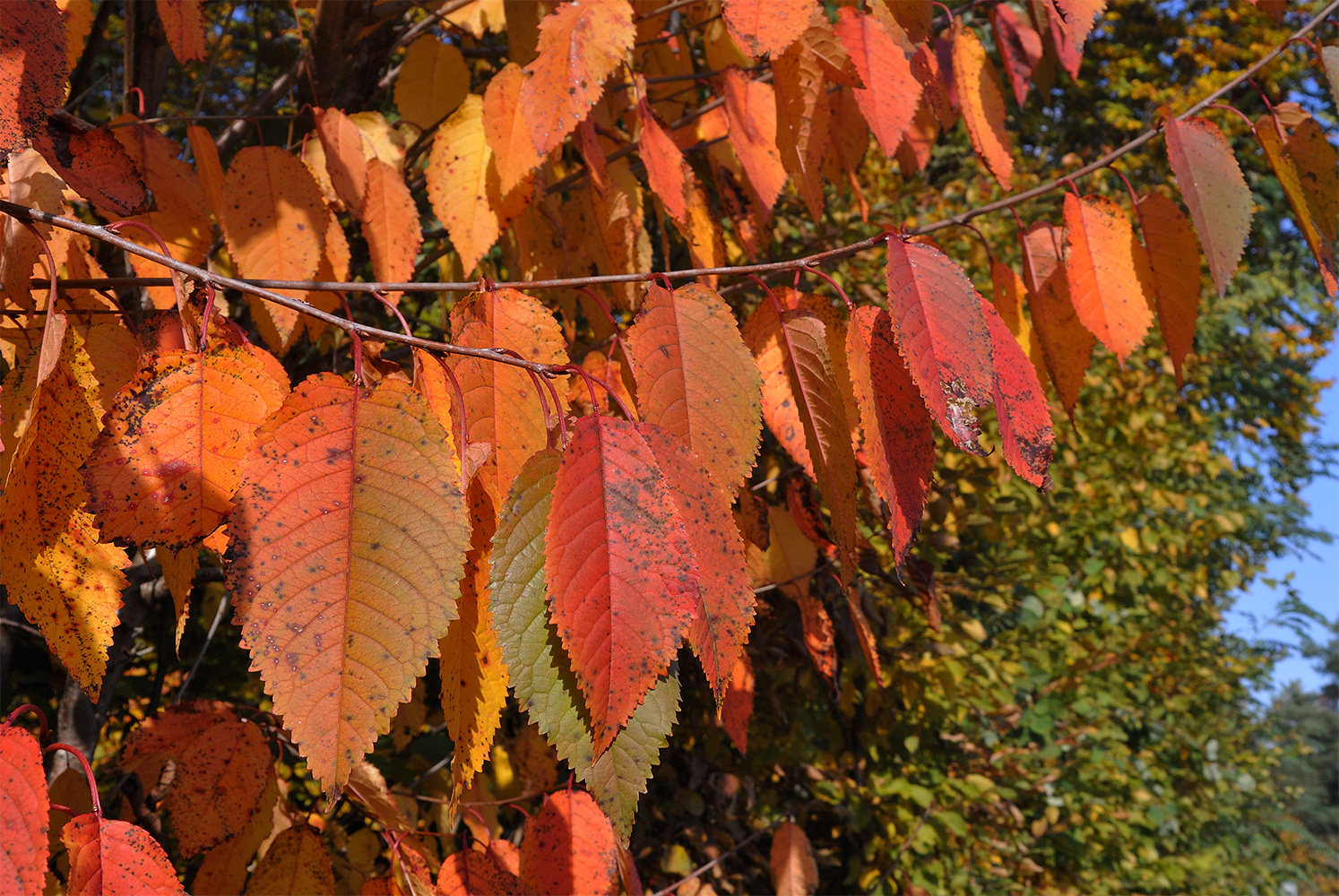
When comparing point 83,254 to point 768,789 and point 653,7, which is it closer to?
point 653,7

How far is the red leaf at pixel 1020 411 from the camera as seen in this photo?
0.57 metres

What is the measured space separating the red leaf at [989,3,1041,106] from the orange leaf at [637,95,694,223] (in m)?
0.69

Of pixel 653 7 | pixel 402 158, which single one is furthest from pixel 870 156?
pixel 402 158

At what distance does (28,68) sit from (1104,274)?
0.97 meters

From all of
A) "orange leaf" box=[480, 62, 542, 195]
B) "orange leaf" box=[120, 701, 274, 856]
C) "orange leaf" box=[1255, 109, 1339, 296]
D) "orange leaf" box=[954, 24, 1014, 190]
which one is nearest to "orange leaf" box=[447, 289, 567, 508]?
"orange leaf" box=[480, 62, 542, 195]

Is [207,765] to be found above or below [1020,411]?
below

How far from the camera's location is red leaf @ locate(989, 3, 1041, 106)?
55.2 inches

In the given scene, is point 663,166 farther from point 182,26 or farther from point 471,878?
point 471,878

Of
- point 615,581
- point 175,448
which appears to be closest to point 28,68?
point 175,448

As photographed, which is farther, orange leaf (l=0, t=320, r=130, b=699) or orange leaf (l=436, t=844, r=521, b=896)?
orange leaf (l=436, t=844, r=521, b=896)

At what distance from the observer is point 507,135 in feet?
3.26

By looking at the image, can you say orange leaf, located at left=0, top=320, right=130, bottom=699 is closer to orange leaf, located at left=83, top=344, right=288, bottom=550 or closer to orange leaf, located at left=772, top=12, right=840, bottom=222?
orange leaf, located at left=83, top=344, right=288, bottom=550

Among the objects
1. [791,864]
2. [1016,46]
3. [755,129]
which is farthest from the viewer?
[791,864]

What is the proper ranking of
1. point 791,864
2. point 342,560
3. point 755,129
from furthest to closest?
point 791,864 < point 755,129 < point 342,560
